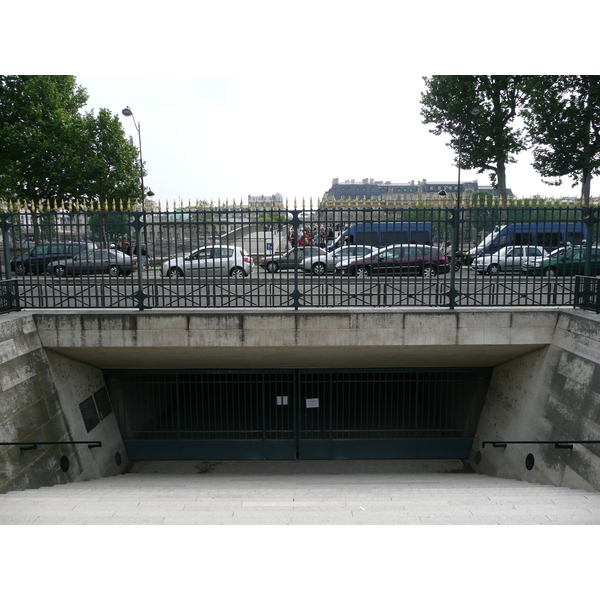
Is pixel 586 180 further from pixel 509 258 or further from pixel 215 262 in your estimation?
pixel 215 262

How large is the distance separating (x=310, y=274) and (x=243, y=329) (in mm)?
1634

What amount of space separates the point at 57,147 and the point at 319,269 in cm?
2601

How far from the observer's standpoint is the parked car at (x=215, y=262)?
828cm

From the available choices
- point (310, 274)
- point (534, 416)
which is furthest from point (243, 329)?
point (534, 416)

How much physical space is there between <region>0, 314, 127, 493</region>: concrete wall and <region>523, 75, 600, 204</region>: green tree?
28903mm

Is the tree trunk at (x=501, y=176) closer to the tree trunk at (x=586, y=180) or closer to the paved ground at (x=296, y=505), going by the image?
the tree trunk at (x=586, y=180)

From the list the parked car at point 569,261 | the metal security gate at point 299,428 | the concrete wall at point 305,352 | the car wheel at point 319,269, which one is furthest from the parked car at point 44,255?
the parked car at point 569,261

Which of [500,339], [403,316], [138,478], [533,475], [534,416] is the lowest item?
[138,478]

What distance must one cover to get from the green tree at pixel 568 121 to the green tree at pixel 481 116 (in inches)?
77.5

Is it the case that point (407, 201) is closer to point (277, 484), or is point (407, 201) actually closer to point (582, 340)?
point (582, 340)

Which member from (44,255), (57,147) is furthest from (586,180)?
(57,147)

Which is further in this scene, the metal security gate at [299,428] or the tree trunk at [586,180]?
the tree trunk at [586,180]

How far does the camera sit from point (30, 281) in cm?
860

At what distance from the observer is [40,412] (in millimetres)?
7746
